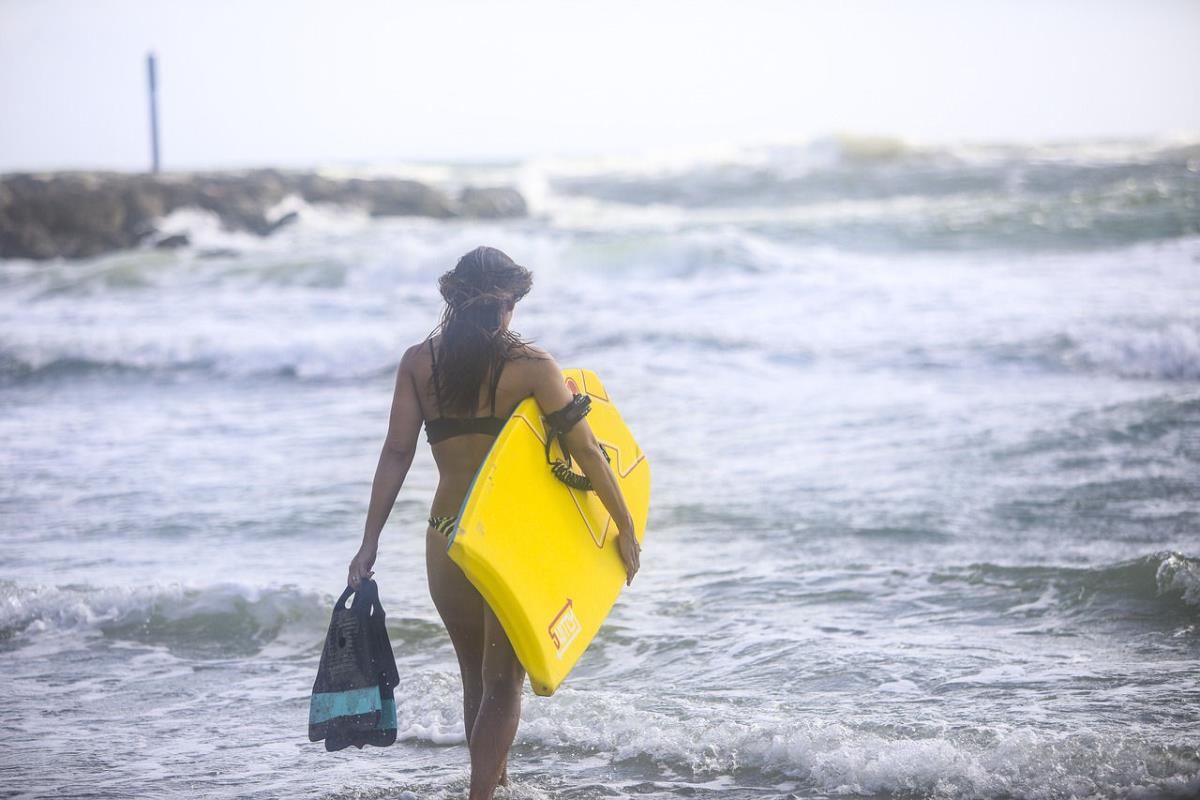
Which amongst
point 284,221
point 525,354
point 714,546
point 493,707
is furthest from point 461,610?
point 284,221

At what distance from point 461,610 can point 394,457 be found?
445 mm

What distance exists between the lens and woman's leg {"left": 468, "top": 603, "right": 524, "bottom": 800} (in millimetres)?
3051

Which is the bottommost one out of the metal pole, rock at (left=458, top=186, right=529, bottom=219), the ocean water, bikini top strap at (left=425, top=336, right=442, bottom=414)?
the ocean water

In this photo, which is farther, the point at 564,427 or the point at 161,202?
the point at 161,202

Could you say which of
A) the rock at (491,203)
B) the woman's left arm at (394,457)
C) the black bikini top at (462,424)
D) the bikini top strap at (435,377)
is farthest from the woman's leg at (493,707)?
the rock at (491,203)

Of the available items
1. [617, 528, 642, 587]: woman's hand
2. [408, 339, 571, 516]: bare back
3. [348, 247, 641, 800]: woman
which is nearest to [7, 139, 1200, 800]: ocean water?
[348, 247, 641, 800]: woman

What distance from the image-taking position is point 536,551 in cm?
303

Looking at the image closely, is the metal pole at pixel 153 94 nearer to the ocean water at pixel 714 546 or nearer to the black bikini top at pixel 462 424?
the ocean water at pixel 714 546

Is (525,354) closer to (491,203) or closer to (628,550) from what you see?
(628,550)

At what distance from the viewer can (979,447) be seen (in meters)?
7.59

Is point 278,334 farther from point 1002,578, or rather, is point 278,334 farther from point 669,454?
point 1002,578

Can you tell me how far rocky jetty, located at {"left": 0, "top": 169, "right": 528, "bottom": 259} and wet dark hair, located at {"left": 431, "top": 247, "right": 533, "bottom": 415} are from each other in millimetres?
22746

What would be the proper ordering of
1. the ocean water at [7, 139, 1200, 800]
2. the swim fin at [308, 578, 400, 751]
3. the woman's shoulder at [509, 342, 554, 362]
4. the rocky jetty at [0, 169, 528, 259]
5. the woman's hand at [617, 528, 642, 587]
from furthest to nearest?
1. the rocky jetty at [0, 169, 528, 259]
2. the ocean water at [7, 139, 1200, 800]
3. the woman's hand at [617, 528, 642, 587]
4. the swim fin at [308, 578, 400, 751]
5. the woman's shoulder at [509, 342, 554, 362]

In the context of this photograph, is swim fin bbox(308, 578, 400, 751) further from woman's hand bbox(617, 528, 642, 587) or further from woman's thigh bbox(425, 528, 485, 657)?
woman's hand bbox(617, 528, 642, 587)
